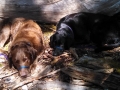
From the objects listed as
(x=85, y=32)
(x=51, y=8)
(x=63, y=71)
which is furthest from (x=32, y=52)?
(x=51, y=8)

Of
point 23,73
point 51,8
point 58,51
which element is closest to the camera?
point 23,73

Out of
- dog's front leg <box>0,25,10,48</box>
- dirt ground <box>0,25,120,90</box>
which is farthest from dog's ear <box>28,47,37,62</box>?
dog's front leg <box>0,25,10,48</box>

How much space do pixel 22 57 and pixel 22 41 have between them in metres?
0.57

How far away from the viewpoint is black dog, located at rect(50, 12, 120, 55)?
20.8 feet

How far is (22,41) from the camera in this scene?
20.5 feet

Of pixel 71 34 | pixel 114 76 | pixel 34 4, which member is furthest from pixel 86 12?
pixel 114 76

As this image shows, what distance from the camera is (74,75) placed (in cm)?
515

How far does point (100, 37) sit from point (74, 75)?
1738mm

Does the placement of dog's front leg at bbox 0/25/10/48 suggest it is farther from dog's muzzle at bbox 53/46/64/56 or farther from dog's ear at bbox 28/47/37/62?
dog's muzzle at bbox 53/46/64/56

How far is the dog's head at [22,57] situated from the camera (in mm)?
5684

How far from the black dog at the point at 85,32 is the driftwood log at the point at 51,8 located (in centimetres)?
24

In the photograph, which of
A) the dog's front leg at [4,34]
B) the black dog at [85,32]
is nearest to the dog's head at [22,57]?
the black dog at [85,32]

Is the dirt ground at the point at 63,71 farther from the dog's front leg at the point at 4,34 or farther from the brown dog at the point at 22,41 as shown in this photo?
the dog's front leg at the point at 4,34

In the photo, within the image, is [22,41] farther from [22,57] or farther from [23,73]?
[23,73]
